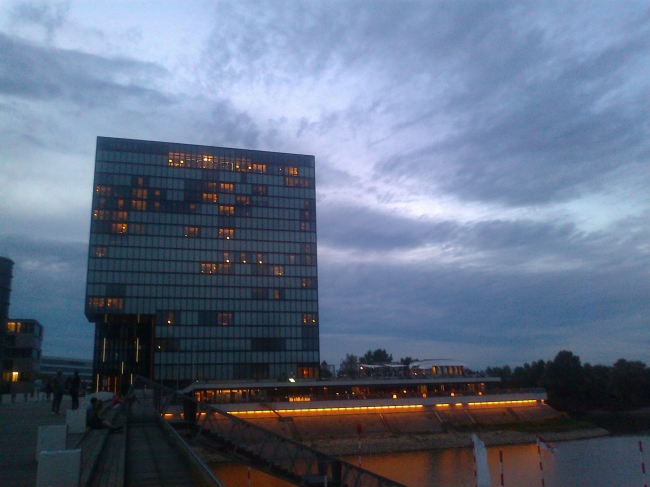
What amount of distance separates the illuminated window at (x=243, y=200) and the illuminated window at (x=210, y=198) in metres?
4.36

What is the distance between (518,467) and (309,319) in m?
67.8

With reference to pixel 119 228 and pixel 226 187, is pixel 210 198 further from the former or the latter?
pixel 119 228

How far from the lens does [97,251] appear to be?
343 feet

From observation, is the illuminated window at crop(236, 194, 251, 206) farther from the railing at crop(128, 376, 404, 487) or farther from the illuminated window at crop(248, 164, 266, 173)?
the railing at crop(128, 376, 404, 487)

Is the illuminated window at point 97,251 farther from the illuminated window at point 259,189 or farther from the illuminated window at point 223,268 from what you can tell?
the illuminated window at point 259,189

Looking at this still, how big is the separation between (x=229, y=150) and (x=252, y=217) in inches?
609

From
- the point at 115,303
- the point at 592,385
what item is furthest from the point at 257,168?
the point at 592,385

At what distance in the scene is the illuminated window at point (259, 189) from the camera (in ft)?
378

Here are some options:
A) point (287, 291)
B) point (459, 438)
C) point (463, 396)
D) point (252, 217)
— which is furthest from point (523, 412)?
point (252, 217)

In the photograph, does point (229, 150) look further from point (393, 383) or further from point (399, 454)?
point (399, 454)

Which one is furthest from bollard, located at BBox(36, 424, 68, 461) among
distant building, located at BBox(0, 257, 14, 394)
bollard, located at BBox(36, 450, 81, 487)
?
distant building, located at BBox(0, 257, 14, 394)

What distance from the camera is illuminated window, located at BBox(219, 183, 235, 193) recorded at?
113 meters

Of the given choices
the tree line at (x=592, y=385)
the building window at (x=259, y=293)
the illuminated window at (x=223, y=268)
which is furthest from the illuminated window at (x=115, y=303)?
the tree line at (x=592, y=385)

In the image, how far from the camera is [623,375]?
11044 centimetres
